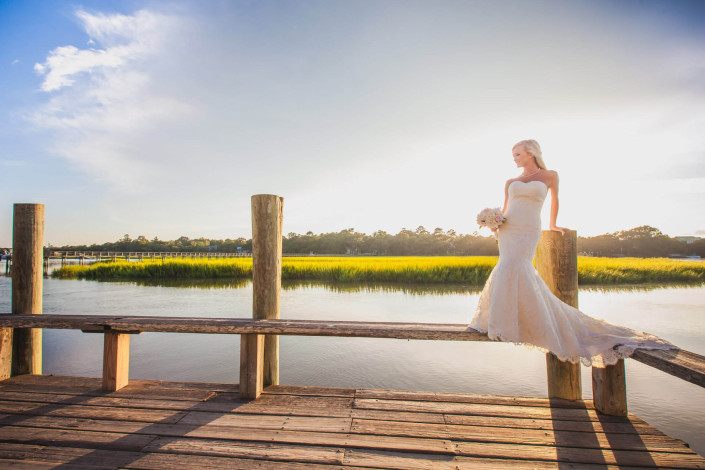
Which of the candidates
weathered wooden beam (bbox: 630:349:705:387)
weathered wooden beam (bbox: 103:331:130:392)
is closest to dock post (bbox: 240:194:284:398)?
weathered wooden beam (bbox: 103:331:130:392)

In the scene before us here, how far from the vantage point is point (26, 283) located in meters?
3.14

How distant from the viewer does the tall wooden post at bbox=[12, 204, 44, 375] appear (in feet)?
10.1

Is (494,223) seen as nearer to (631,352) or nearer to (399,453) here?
(631,352)

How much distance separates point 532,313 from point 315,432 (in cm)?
156

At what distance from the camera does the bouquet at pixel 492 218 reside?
254 centimetres

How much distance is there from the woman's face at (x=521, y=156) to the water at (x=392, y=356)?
8.26 feet

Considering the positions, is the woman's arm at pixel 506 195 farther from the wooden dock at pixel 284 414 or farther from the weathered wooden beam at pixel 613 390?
the weathered wooden beam at pixel 613 390

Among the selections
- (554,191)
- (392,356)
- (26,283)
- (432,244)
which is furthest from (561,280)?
(432,244)

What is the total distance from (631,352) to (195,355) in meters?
5.02

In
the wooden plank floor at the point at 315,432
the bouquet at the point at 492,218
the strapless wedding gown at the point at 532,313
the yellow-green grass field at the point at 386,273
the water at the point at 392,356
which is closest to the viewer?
the wooden plank floor at the point at 315,432

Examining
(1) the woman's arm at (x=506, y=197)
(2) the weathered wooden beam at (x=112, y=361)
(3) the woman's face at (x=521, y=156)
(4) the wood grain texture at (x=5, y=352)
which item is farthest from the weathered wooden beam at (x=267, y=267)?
(4) the wood grain texture at (x=5, y=352)

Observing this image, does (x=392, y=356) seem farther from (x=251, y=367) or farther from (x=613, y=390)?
(x=613, y=390)

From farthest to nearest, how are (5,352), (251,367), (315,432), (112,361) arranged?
(5,352) → (112,361) → (251,367) → (315,432)

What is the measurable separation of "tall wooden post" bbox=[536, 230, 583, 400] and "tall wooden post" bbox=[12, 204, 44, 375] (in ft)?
14.1
